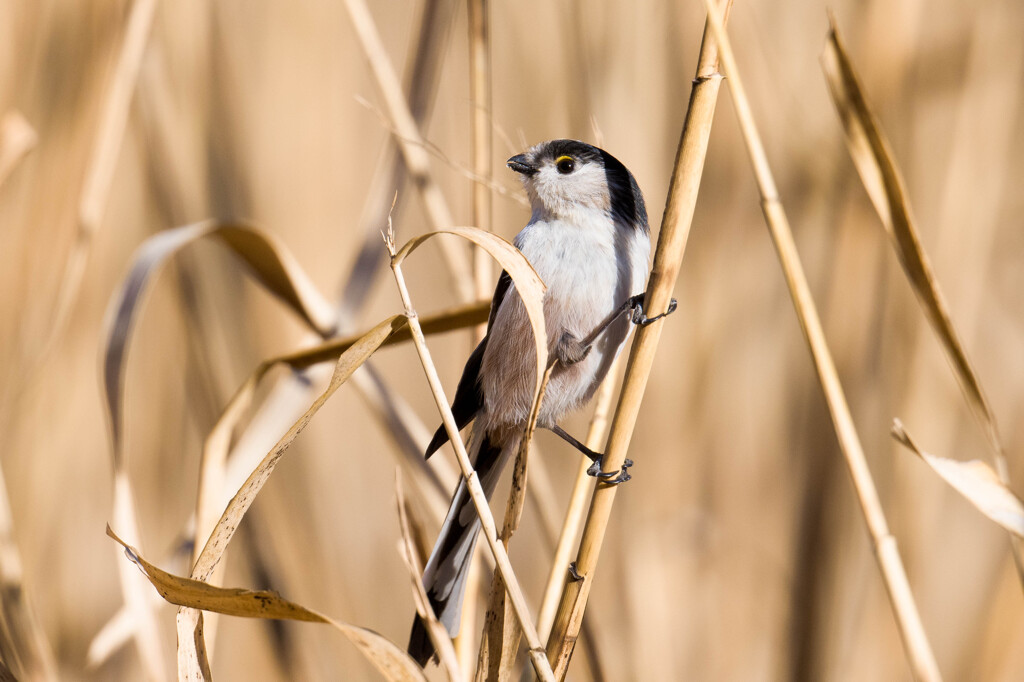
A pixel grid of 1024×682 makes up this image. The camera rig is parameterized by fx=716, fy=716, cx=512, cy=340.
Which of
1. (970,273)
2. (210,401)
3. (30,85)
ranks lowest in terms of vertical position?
(210,401)

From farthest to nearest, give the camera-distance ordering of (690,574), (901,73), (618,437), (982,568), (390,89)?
(690,574), (982,568), (901,73), (390,89), (618,437)

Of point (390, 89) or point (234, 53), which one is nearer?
point (390, 89)

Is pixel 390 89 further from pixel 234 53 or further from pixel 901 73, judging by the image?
pixel 901 73

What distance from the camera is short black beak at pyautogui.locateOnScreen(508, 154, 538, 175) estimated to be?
4.12 feet

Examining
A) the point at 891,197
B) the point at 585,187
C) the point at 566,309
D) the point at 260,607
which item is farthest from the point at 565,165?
the point at 260,607

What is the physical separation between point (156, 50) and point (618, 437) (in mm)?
1476

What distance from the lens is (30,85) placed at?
63.6 inches

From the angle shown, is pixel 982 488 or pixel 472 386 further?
pixel 472 386

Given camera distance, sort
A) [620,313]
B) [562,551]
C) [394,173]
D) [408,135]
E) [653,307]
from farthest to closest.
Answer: [394,173], [408,135], [620,313], [562,551], [653,307]

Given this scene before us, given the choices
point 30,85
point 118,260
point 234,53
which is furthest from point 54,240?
point 234,53

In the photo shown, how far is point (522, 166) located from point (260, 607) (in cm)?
88

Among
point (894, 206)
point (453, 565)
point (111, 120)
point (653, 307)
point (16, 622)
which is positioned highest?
point (111, 120)

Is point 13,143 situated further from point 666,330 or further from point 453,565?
point 666,330

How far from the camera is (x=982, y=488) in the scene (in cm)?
83
